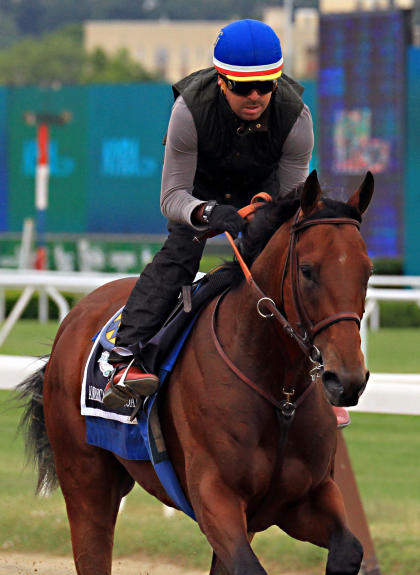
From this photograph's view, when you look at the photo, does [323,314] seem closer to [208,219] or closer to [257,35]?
[208,219]

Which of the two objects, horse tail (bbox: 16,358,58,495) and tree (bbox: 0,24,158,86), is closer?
horse tail (bbox: 16,358,58,495)

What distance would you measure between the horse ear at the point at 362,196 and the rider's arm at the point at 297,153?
1.69 feet

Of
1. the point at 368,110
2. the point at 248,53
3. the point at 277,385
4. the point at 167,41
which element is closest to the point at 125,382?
the point at 277,385

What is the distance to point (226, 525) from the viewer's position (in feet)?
10.7

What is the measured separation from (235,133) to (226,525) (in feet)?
4.11

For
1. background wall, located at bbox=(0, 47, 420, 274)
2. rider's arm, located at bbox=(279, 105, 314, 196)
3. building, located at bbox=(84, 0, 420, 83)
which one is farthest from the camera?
building, located at bbox=(84, 0, 420, 83)

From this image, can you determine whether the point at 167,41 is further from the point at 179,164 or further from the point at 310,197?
the point at 310,197

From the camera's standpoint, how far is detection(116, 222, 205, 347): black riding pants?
12.4 feet

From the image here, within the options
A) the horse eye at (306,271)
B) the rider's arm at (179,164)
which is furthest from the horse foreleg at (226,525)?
the rider's arm at (179,164)

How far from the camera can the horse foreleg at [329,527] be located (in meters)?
3.31

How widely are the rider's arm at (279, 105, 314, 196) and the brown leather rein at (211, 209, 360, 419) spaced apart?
16.0 inches

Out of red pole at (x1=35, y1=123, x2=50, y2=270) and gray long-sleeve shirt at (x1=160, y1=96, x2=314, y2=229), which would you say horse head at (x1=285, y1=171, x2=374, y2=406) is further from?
red pole at (x1=35, y1=123, x2=50, y2=270)

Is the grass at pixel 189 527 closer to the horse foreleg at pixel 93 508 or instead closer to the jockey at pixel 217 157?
the horse foreleg at pixel 93 508

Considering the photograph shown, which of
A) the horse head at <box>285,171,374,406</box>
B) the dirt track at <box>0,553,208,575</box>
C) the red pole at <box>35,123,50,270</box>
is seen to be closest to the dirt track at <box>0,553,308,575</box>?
the dirt track at <box>0,553,208,575</box>
